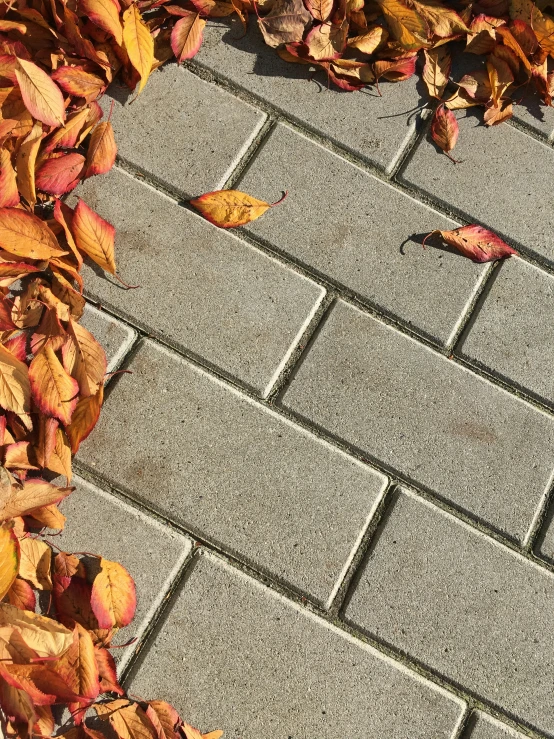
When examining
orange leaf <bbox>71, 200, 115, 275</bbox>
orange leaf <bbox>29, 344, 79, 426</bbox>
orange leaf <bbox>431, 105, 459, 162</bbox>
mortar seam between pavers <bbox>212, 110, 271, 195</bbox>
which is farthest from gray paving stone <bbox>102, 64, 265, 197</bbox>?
orange leaf <bbox>29, 344, 79, 426</bbox>

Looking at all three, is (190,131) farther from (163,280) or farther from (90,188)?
(163,280)

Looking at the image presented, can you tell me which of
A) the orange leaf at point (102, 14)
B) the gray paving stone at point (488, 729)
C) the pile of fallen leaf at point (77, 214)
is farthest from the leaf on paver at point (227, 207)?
the gray paving stone at point (488, 729)

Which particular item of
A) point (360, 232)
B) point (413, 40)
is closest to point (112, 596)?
point (360, 232)

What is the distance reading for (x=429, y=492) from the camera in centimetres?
179

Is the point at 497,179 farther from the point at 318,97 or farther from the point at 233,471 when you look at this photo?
the point at 233,471

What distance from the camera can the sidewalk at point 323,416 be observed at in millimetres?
1654

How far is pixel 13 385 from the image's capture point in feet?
Answer: 5.40

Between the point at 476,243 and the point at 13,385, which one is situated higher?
the point at 476,243

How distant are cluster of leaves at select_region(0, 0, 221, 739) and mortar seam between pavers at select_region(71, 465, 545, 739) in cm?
14

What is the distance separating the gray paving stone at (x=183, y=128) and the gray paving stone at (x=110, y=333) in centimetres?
40

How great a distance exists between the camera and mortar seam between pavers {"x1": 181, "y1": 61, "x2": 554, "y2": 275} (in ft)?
6.60

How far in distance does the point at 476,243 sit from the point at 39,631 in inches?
55.1

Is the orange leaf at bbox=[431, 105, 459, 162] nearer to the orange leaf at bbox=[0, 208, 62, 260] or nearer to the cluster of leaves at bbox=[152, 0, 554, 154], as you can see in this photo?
the cluster of leaves at bbox=[152, 0, 554, 154]

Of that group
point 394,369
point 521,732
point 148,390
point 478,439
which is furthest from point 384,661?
point 148,390
